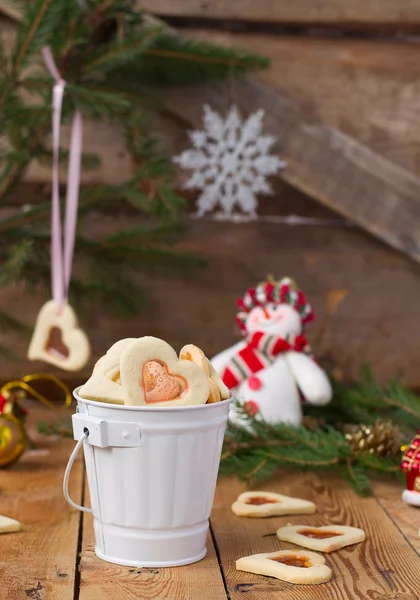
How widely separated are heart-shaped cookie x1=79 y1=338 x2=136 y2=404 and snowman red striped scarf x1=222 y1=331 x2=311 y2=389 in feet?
1.98

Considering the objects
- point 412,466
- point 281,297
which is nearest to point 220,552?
point 412,466

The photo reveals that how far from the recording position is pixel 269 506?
4.05ft

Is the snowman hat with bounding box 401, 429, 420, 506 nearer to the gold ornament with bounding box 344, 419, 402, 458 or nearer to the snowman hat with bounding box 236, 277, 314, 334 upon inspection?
the gold ornament with bounding box 344, 419, 402, 458

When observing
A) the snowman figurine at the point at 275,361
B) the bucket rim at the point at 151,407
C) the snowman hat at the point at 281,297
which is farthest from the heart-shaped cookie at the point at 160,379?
the snowman hat at the point at 281,297

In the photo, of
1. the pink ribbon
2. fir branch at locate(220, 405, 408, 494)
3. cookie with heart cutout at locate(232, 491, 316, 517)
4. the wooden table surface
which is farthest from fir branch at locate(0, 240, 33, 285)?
cookie with heart cutout at locate(232, 491, 316, 517)

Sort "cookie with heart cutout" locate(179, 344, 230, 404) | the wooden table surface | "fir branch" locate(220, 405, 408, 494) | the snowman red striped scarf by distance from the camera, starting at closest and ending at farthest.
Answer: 1. the wooden table surface
2. "cookie with heart cutout" locate(179, 344, 230, 404)
3. "fir branch" locate(220, 405, 408, 494)
4. the snowman red striped scarf

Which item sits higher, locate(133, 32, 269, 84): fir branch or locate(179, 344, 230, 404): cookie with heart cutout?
locate(133, 32, 269, 84): fir branch

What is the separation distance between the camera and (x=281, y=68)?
192 cm

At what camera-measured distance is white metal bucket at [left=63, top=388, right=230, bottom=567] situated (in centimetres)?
100

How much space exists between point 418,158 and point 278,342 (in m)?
0.66

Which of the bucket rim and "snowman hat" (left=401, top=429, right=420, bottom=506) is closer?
the bucket rim

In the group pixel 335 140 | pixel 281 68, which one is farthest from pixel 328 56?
pixel 335 140

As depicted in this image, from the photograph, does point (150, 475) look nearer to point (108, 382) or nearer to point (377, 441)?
point (108, 382)

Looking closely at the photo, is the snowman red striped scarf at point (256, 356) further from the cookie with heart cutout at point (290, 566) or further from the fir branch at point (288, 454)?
the cookie with heart cutout at point (290, 566)
